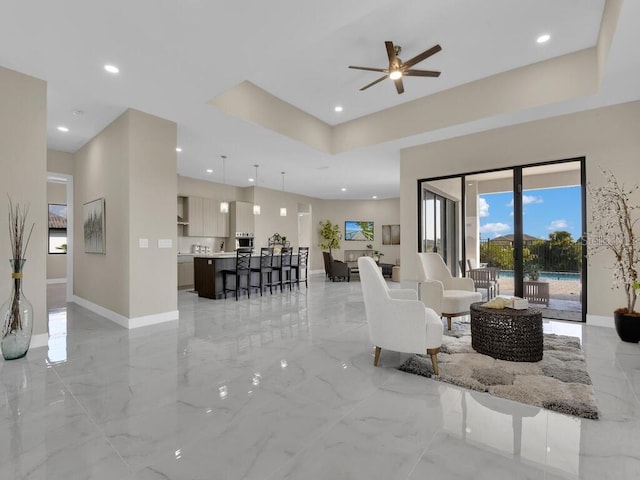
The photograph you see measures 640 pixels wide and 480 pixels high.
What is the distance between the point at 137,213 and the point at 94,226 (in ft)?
5.13

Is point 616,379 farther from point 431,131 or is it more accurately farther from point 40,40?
point 40,40

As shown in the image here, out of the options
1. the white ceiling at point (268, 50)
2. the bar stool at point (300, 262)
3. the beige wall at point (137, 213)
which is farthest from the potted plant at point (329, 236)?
the beige wall at point (137, 213)

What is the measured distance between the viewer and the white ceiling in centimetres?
279

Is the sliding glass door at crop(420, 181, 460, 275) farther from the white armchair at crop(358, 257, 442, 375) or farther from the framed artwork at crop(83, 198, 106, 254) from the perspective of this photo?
the framed artwork at crop(83, 198, 106, 254)

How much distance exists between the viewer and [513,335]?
3090 mm

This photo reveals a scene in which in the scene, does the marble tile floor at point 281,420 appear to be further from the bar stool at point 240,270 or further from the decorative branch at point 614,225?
the bar stool at point 240,270

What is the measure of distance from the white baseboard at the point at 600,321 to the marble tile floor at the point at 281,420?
3.13 feet

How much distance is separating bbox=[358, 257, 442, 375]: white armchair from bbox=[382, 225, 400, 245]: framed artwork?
382 inches

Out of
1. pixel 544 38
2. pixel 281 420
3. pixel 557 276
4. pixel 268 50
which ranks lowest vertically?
pixel 281 420

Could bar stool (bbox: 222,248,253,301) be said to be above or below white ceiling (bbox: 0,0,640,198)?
below

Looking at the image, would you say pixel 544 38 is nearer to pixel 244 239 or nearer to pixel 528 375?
pixel 528 375

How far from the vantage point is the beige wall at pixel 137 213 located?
4.56 meters

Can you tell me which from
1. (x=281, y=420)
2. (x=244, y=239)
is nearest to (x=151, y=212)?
(x=281, y=420)

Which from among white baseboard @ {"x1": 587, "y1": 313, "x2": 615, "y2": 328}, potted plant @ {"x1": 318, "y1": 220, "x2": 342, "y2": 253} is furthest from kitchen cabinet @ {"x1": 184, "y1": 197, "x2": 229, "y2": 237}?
white baseboard @ {"x1": 587, "y1": 313, "x2": 615, "y2": 328}
